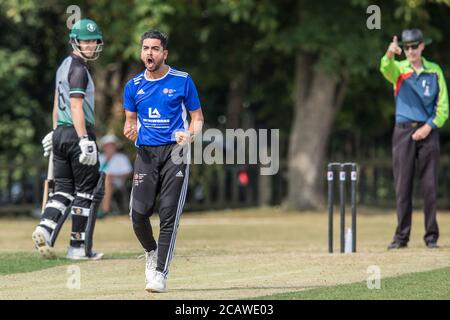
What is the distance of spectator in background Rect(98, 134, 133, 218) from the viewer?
2769cm


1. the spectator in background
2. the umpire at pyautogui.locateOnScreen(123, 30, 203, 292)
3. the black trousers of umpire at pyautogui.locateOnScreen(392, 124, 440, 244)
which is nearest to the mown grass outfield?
the black trousers of umpire at pyautogui.locateOnScreen(392, 124, 440, 244)

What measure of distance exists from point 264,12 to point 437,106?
39.4 ft

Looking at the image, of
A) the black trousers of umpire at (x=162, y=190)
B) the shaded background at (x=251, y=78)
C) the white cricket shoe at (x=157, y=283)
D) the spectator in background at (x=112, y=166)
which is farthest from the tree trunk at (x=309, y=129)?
the white cricket shoe at (x=157, y=283)

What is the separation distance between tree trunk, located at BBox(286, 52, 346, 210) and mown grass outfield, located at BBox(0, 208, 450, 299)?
9883 mm

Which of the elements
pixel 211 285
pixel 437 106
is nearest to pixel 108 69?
pixel 437 106

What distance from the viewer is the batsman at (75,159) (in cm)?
1407

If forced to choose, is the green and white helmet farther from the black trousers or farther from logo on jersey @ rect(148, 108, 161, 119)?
logo on jersey @ rect(148, 108, 161, 119)

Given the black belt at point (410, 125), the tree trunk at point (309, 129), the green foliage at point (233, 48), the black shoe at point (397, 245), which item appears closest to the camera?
the black belt at point (410, 125)

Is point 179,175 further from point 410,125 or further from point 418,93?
point 418,93

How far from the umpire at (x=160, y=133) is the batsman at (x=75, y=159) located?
2.61 meters

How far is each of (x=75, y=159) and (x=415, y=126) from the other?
423 cm

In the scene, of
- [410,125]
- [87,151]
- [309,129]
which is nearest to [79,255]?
[87,151]

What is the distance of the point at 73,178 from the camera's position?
14.4 meters

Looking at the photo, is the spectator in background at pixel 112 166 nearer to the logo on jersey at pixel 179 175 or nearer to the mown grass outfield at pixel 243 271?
the mown grass outfield at pixel 243 271
